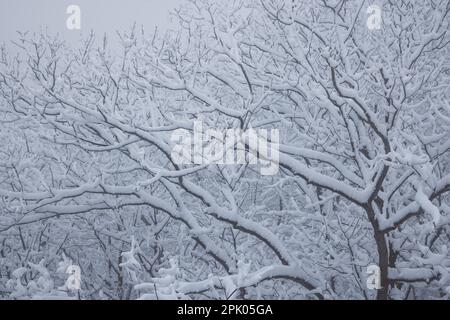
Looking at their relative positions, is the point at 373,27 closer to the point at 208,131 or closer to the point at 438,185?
the point at 438,185

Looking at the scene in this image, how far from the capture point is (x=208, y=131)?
435 cm

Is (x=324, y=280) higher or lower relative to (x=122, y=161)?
lower

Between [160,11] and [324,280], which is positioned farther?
[160,11]

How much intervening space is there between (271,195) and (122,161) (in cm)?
280

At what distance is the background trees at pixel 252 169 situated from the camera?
4340 mm

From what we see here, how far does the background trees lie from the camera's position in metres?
4.34

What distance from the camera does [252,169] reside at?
5785 mm

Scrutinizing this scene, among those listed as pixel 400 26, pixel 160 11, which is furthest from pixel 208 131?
pixel 160 11

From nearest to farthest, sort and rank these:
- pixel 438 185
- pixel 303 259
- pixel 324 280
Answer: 1. pixel 438 185
2. pixel 324 280
3. pixel 303 259

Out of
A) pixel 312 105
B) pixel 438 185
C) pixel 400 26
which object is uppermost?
pixel 400 26

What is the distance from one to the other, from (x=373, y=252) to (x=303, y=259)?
1.10 meters

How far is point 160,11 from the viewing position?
7320mm
